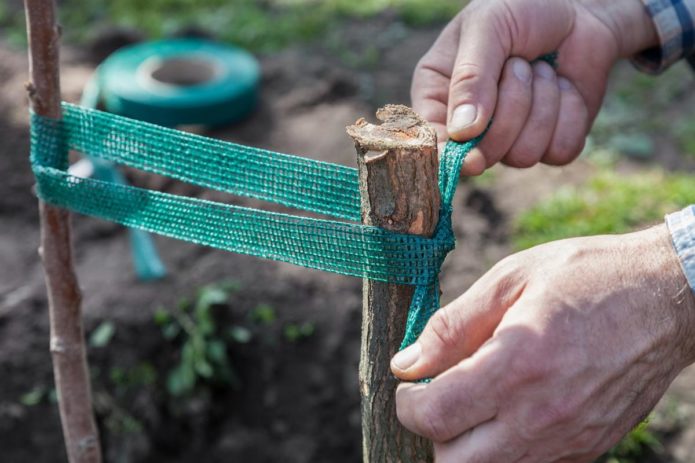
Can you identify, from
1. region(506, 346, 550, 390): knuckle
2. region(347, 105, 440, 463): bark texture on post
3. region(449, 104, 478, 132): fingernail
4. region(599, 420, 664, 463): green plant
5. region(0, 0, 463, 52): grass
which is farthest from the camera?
region(0, 0, 463, 52): grass

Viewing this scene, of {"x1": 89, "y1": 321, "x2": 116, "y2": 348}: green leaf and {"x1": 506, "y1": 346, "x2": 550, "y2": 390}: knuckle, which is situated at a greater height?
{"x1": 506, "y1": 346, "x2": 550, "y2": 390}: knuckle

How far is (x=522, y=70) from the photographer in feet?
6.37

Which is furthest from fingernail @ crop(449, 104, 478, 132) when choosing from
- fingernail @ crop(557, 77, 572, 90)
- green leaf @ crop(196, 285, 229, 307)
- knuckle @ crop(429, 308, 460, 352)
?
green leaf @ crop(196, 285, 229, 307)

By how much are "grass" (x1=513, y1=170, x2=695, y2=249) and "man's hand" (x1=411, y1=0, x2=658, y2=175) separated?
4.81 ft

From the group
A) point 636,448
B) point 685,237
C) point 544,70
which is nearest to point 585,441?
point 685,237

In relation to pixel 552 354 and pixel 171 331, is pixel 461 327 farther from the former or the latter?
pixel 171 331

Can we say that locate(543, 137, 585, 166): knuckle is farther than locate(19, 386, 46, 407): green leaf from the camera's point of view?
No

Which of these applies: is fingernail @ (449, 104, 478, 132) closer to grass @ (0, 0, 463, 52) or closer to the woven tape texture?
the woven tape texture

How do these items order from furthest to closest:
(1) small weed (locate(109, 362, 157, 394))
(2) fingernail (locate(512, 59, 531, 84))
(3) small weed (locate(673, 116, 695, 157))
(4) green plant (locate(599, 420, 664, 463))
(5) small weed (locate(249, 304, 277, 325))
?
(3) small weed (locate(673, 116, 695, 157))
(5) small weed (locate(249, 304, 277, 325))
(1) small weed (locate(109, 362, 157, 394))
(4) green plant (locate(599, 420, 664, 463))
(2) fingernail (locate(512, 59, 531, 84))

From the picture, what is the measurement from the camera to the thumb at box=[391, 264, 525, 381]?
1345 millimetres

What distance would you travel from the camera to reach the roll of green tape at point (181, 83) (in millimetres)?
4375

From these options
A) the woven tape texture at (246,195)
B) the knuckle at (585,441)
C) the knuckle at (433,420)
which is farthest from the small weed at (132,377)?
the knuckle at (585,441)

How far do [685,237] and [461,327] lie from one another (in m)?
0.42

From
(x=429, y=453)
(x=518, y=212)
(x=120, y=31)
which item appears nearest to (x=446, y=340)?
(x=429, y=453)
